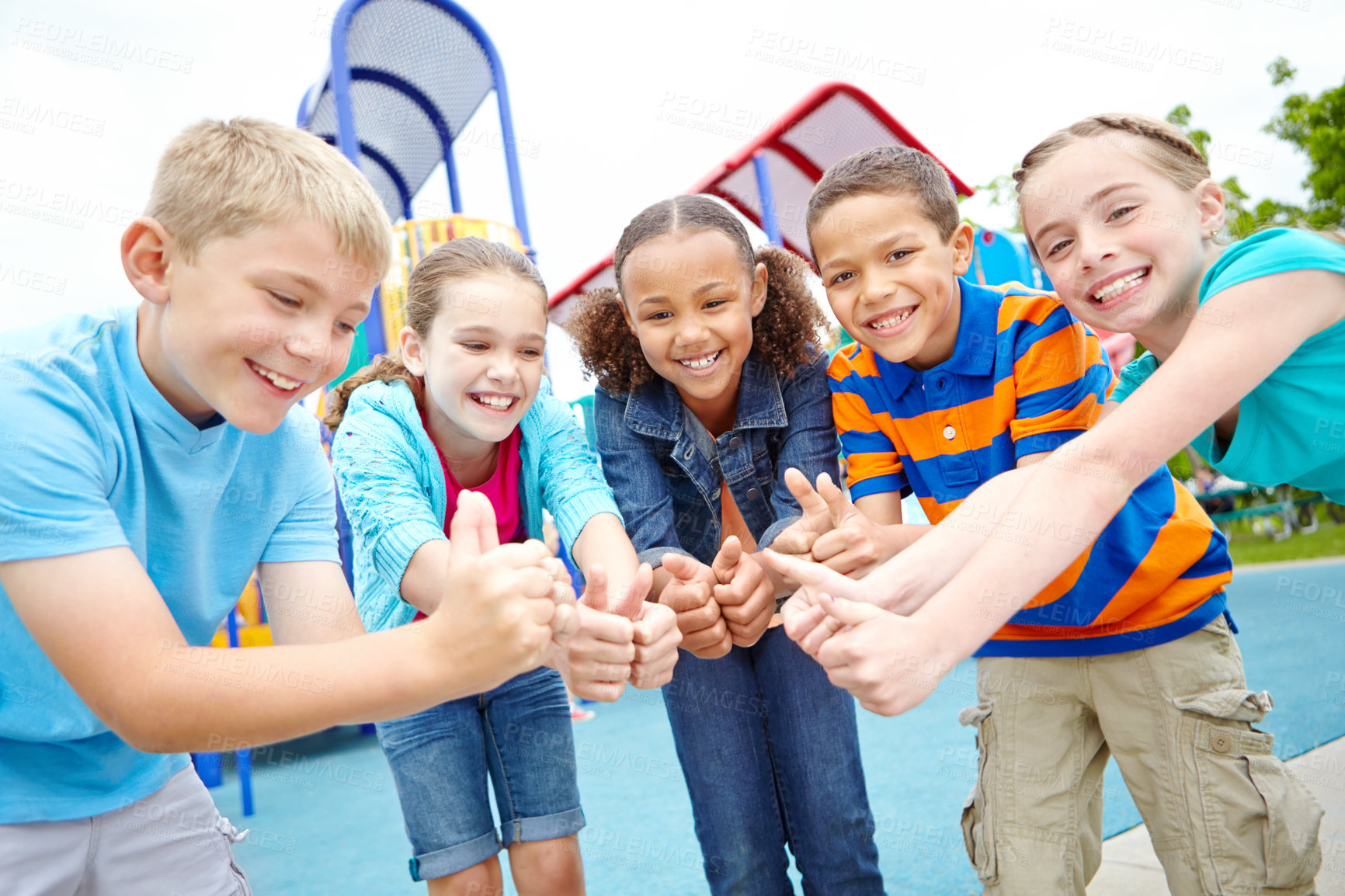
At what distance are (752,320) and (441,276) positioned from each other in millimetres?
726

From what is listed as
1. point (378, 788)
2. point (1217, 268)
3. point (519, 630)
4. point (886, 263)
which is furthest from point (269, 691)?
point (378, 788)

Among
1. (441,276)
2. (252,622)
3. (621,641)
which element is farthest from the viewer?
(252,622)

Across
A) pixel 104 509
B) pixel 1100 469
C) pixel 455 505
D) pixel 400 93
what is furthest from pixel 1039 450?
pixel 400 93

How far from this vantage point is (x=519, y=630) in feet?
3.32

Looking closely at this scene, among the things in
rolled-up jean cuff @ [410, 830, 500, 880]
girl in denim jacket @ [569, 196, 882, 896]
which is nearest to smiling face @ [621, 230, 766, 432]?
girl in denim jacket @ [569, 196, 882, 896]

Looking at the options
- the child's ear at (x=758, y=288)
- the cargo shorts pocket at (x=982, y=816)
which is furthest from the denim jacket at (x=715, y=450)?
the cargo shorts pocket at (x=982, y=816)

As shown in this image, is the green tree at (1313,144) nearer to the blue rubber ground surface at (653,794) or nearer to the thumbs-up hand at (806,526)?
the blue rubber ground surface at (653,794)

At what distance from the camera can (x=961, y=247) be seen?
1.78 metres

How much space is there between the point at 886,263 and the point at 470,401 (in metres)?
0.91

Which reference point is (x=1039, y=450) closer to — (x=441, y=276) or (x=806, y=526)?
(x=806, y=526)

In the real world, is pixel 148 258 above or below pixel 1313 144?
below

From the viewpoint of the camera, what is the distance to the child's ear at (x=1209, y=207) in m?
1.54

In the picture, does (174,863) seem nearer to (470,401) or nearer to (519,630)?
(519,630)

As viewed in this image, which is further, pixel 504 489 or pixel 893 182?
pixel 504 489
